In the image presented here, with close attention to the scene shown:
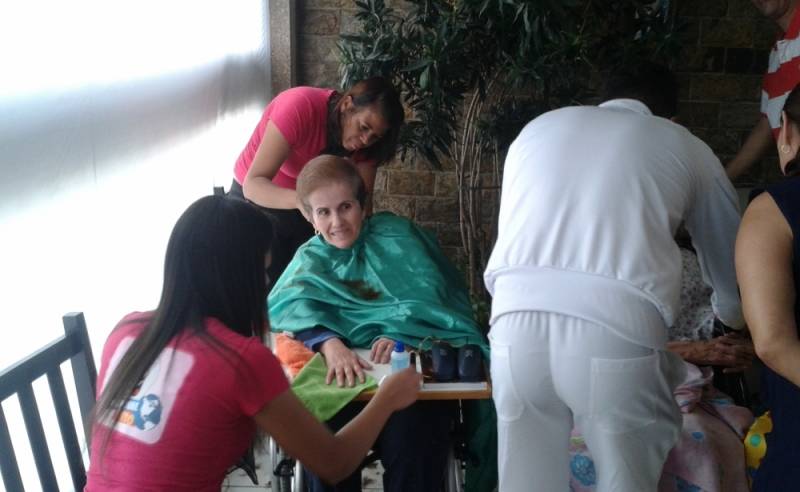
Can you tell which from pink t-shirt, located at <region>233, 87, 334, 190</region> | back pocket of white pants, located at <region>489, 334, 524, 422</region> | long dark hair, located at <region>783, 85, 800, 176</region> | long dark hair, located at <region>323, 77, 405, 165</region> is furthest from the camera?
pink t-shirt, located at <region>233, 87, 334, 190</region>

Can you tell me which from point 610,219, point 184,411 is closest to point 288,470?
point 184,411

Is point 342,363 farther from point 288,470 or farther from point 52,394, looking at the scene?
point 52,394

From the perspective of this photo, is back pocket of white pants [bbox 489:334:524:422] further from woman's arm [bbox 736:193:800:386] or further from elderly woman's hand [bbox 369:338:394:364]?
woman's arm [bbox 736:193:800:386]

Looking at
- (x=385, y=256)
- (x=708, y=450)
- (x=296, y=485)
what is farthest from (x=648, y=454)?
(x=385, y=256)

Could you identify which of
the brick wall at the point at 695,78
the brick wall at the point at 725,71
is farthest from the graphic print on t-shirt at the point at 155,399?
the brick wall at the point at 725,71

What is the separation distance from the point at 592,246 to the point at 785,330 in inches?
15.7

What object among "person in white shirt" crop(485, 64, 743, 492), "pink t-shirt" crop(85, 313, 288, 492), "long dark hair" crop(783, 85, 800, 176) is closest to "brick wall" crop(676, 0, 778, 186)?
"person in white shirt" crop(485, 64, 743, 492)

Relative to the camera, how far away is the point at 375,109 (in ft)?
7.96

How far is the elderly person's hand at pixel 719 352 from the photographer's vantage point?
1999 millimetres

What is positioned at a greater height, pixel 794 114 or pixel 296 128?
pixel 794 114

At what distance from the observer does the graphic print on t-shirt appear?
4.00 ft

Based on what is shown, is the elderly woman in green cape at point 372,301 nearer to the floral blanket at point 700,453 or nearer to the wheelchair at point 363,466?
the wheelchair at point 363,466

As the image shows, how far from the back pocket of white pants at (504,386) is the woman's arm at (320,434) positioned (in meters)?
0.29

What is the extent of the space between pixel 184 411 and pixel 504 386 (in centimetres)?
73
